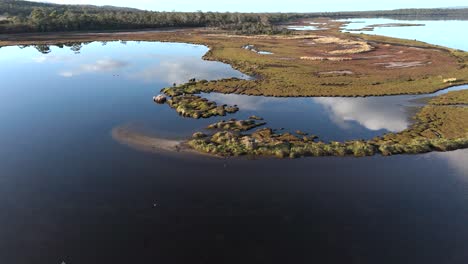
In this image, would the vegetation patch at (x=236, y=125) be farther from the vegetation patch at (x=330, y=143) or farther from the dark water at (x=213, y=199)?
the dark water at (x=213, y=199)

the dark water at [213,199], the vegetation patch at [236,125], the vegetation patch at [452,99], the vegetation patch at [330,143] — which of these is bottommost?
the dark water at [213,199]

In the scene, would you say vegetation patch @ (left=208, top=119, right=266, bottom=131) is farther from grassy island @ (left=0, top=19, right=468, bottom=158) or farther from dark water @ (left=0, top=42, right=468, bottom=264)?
dark water @ (left=0, top=42, right=468, bottom=264)


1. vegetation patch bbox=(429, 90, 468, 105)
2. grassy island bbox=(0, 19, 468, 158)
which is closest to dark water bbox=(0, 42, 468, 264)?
grassy island bbox=(0, 19, 468, 158)

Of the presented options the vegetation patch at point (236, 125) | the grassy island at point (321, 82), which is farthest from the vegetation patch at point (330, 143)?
the vegetation patch at point (236, 125)

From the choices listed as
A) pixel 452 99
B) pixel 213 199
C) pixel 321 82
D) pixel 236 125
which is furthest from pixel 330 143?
pixel 321 82

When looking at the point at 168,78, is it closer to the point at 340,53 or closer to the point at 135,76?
the point at 135,76

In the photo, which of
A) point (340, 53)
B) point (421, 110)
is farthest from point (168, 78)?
point (340, 53)

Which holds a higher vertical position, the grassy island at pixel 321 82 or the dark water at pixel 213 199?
the grassy island at pixel 321 82

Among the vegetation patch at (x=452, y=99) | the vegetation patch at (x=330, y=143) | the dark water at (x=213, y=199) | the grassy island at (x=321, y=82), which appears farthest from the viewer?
the vegetation patch at (x=452, y=99)
